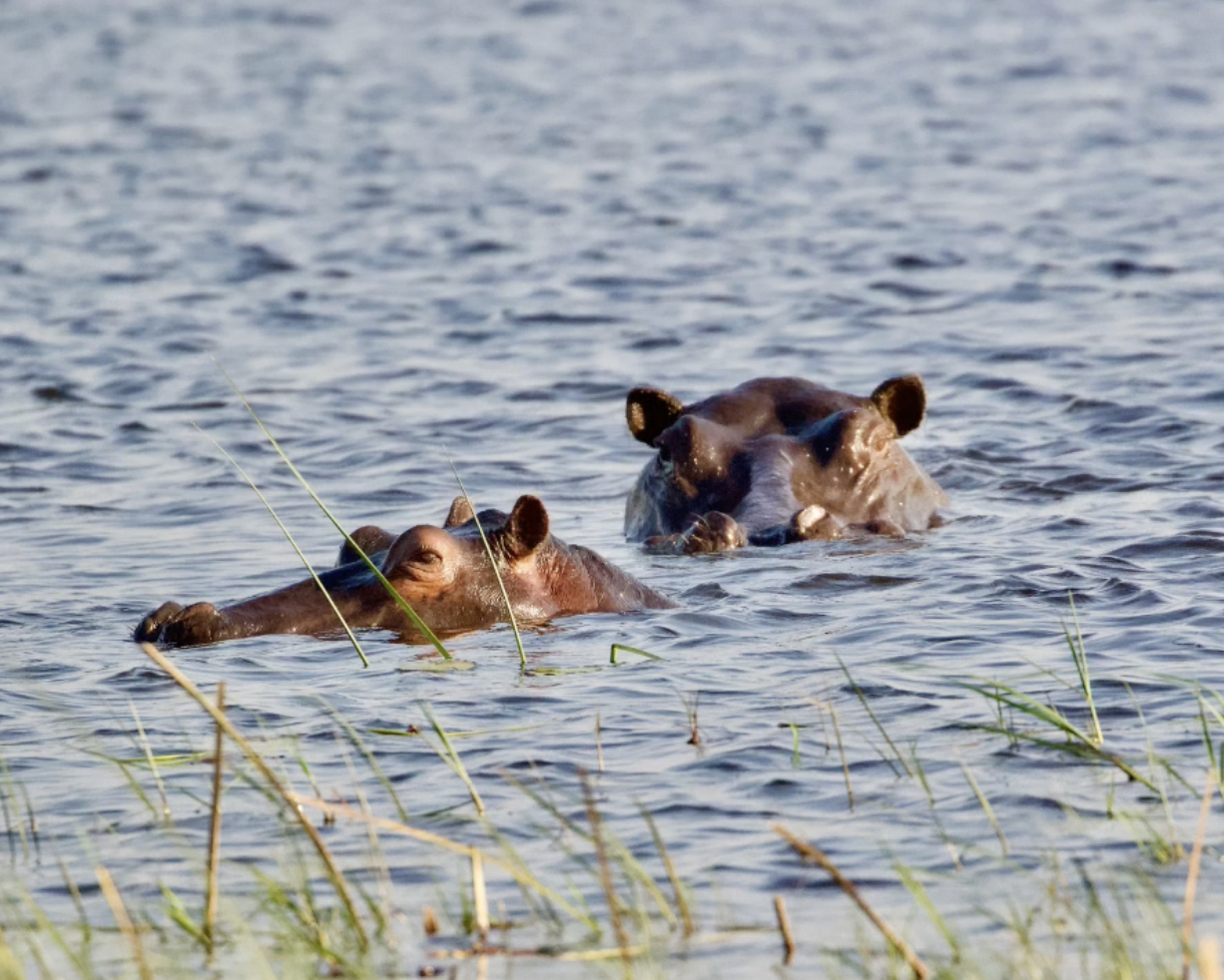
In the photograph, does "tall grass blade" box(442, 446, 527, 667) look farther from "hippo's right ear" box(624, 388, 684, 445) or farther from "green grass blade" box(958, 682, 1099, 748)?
"hippo's right ear" box(624, 388, 684, 445)

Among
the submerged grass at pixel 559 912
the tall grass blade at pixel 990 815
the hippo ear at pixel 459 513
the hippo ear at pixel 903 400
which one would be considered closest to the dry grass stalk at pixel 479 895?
the submerged grass at pixel 559 912

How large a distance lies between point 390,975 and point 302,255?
1389cm

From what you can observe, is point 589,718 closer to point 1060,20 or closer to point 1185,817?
point 1185,817

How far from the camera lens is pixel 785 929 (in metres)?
4.34

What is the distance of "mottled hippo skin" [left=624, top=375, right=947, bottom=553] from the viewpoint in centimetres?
956

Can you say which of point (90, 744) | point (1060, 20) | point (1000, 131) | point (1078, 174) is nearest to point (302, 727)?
point (90, 744)

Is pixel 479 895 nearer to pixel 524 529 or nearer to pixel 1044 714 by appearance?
pixel 1044 714

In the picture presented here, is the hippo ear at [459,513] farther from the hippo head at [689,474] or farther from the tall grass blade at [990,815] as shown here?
the tall grass blade at [990,815]

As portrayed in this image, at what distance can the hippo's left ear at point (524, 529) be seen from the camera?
7.32 m

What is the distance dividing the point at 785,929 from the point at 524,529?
3246 mm

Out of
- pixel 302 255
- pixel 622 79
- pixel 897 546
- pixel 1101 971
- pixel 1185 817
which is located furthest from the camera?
pixel 622 79

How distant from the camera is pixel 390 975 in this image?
14.3 ft

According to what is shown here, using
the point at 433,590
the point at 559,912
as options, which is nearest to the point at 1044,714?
the point at 559,912

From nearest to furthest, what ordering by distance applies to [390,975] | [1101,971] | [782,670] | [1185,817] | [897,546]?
[1101,971] < [390,975] < [1185,817] < [782,670] < [897,546]
